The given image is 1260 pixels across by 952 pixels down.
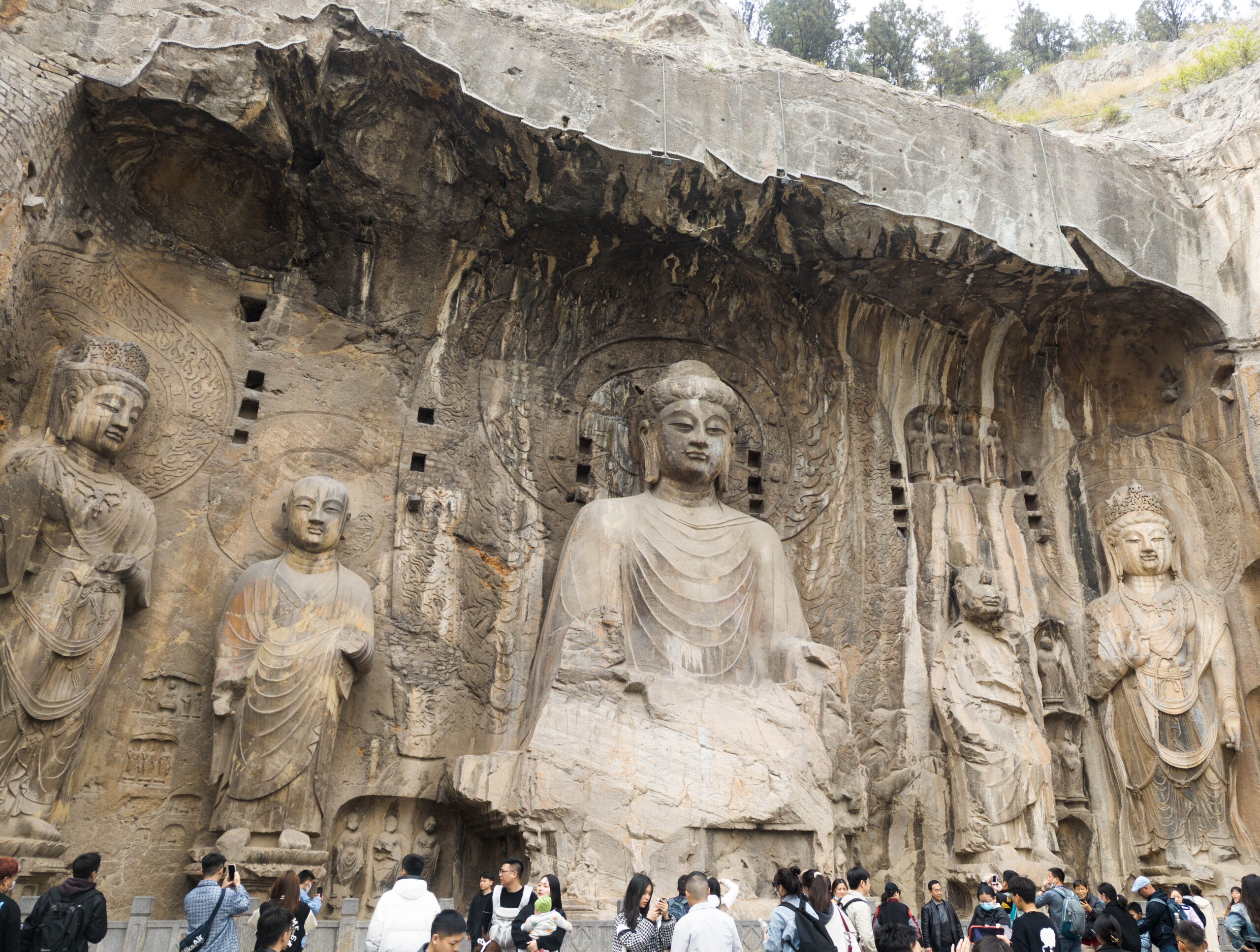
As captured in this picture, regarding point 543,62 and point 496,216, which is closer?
point 543,62

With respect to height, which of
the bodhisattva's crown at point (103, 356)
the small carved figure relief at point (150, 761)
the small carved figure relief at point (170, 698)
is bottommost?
the small carved figure relief at point (150, 761)

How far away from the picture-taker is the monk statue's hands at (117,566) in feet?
20.6

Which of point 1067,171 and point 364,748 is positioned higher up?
point 1067,171

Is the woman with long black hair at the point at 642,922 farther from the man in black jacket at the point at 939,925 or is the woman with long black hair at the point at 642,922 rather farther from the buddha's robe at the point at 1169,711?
the buddha's robe at the point at 1169,711

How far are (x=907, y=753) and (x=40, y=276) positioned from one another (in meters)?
6.76

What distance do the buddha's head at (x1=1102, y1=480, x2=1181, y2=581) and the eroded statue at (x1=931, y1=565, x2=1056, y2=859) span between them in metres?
1.14

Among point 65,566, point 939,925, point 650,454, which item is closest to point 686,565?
point 650,454

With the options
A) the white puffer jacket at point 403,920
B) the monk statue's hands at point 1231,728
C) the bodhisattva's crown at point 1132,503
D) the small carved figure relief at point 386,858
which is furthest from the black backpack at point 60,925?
the bodhisattva's crown at point 1132,503

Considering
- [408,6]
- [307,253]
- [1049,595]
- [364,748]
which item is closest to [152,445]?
[307,253]

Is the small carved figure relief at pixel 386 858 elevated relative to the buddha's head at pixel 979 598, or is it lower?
lower

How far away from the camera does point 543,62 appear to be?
717cm

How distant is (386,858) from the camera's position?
6773 millimetres

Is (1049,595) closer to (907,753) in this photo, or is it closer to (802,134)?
(907,753)

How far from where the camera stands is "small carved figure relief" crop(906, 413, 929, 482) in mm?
8766
